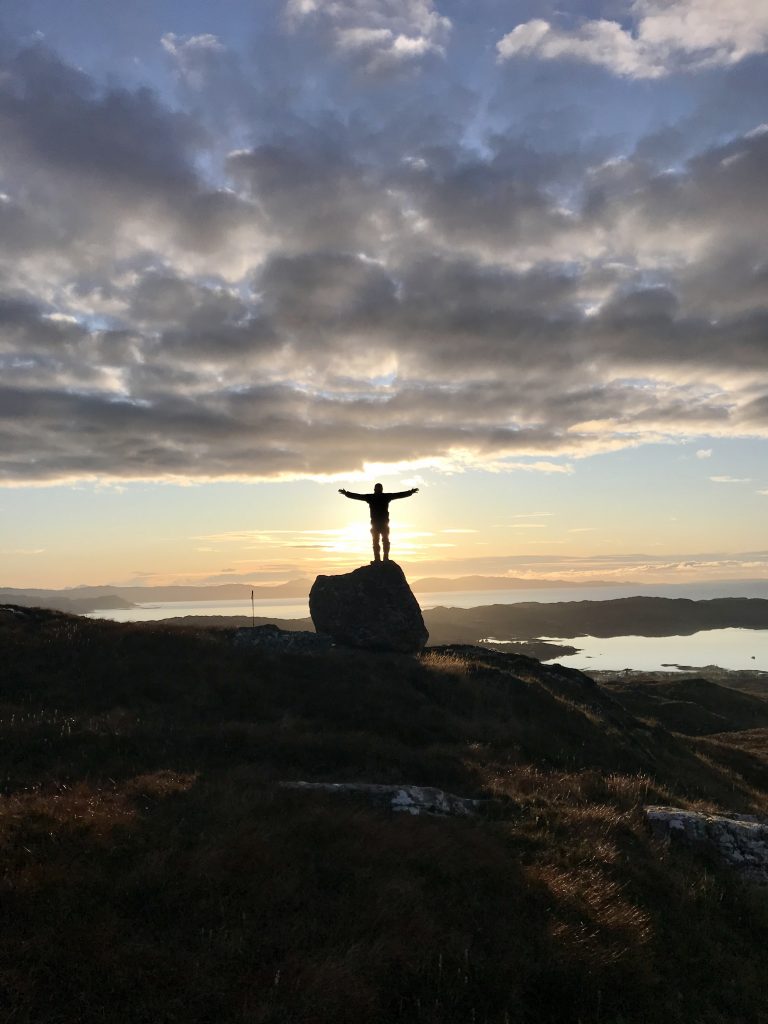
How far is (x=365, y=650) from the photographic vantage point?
25.7m

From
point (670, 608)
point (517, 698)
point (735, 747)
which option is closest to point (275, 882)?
point (517, 698)

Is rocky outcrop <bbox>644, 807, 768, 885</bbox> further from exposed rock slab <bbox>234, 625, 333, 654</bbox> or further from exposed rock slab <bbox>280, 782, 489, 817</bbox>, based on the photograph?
exposed rock slab <bbox>234, 625, 333, 654</bbox>

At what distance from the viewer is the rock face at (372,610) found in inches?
1035

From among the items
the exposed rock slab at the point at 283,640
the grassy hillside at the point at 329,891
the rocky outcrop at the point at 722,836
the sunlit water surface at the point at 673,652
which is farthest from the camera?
the sunlit water surface at the point at 673,652

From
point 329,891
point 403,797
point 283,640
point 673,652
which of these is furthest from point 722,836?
point 673,652

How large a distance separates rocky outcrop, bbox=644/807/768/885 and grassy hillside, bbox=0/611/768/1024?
442 mm

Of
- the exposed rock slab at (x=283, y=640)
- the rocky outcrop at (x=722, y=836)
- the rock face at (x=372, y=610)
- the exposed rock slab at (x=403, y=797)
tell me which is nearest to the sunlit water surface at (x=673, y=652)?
the rock face at (x=372, y=610)

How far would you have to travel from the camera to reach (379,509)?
28438 millimetres

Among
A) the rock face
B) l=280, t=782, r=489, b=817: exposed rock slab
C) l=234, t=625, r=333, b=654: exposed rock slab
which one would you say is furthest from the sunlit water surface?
l=280, t=782, r=489, b=817: exposed rock slab

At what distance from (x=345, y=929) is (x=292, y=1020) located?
1.34 m

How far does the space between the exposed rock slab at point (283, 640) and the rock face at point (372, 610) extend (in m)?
0.91

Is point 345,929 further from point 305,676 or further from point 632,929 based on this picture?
point 305,676

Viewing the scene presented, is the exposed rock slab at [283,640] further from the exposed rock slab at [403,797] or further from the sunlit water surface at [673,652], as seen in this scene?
the sunlit water surface at [673,652]

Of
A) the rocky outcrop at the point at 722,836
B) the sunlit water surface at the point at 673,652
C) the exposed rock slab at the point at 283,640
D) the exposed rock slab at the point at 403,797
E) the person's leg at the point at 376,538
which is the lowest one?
the sunlit water surface at the point at 673,652
